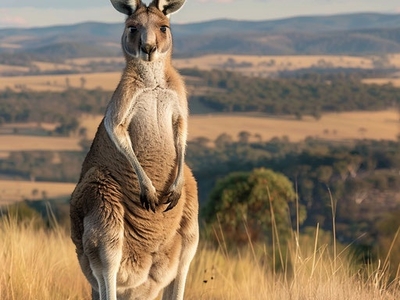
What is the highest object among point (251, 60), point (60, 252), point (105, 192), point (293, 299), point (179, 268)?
point (105, 192)

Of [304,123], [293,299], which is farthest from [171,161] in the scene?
[304,123]

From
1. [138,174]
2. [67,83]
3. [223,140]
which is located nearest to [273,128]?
[223,140]

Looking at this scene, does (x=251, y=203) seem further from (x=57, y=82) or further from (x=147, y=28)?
(x=57, y=82)

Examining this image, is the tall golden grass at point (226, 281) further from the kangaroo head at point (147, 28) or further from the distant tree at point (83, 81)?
the distant tree at point (83, 81)

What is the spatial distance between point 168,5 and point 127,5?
206 millimetres

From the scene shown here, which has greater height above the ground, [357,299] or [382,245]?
[357,299]

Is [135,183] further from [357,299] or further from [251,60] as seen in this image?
[251,60]

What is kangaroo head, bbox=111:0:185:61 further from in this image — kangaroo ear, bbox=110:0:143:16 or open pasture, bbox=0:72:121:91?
open pasture, bbox=0:72:121:91

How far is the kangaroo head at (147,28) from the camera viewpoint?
13.5 ft

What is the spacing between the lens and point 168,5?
433cm

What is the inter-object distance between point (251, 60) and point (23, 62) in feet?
182

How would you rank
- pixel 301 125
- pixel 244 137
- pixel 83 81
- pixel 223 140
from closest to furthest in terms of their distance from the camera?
pixel 223 140 < pixel 244 137 < pixel 301 125 < pixel 83 81

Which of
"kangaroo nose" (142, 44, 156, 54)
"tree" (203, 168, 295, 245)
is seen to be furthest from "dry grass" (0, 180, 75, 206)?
"kangaroo nose" (142, 44, 156, 54)

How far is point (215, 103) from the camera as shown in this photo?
107 m
